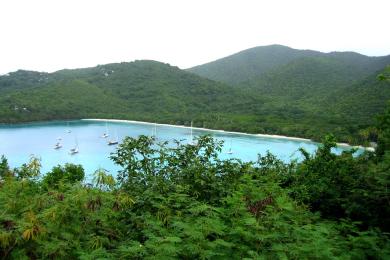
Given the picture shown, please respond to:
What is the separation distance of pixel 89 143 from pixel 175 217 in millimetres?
44722

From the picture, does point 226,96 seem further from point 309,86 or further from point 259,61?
point 259,61

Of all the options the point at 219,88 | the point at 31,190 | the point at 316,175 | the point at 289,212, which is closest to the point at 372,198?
the point at 289,212

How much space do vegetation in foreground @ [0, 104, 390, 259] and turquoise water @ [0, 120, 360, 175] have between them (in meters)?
23.2

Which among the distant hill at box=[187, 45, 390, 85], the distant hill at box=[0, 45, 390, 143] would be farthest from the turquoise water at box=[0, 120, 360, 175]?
the distant hill at box=[187, 45, 390, 85]

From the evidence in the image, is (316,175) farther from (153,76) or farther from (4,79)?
(4,79)

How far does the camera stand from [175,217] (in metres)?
3.01

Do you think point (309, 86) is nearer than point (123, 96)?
Yes

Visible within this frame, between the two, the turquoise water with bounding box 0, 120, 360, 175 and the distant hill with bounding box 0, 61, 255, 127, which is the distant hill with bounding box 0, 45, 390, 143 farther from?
the turquoise water with bounding box 0, 120, 360, 175

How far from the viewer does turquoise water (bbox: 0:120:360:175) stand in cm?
3450

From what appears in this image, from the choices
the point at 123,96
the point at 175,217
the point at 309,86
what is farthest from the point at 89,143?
the point at 309,86

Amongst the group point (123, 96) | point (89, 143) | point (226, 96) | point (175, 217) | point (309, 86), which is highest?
point (309, 86)

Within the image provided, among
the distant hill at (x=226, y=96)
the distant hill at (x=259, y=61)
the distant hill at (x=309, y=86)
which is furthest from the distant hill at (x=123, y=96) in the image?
the distant hill at (x=259, y=61)

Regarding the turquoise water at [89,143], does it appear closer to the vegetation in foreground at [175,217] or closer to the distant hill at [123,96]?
the distant hill at [123,96]

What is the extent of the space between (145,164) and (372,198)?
282 centimetres
